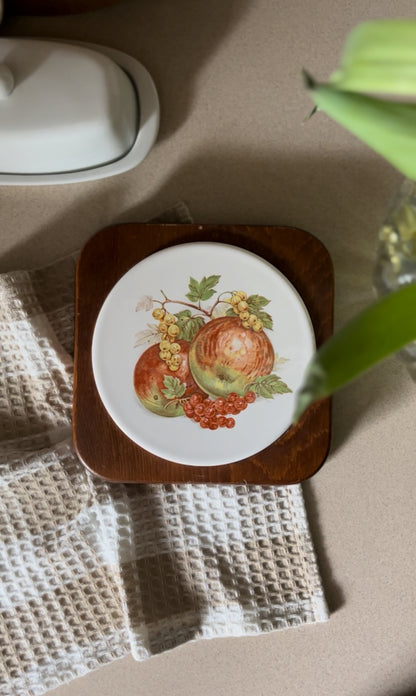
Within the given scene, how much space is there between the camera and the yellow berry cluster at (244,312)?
0.67 meters

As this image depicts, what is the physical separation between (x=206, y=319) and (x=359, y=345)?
411mm

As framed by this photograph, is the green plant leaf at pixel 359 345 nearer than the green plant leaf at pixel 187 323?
Yes

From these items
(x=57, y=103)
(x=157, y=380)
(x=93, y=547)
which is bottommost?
(x=93, y=547)

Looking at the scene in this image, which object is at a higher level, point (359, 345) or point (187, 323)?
point (359, 345)

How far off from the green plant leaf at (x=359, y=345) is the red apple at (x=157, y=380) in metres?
0.39

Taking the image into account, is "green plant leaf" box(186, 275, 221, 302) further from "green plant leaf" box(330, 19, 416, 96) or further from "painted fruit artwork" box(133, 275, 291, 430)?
"green plant leaf" box(330, 19, 416, 96)

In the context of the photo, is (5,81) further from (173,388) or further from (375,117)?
(375,117)

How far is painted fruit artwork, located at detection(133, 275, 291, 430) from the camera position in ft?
2.17

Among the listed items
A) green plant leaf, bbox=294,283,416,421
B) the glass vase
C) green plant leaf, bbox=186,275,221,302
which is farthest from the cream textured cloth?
green plant leaf, bbox=294,283,416,421

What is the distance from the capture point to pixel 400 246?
0.54 m

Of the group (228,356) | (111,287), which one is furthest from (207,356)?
(111,287)

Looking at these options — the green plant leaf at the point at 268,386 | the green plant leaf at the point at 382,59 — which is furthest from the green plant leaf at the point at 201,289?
the green plant leaf at the point at 382,59

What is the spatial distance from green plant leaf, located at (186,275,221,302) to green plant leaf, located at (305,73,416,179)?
1.26ft

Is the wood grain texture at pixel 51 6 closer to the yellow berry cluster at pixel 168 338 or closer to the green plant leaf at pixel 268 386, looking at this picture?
the yellow berry cluster at pixel 168 338
